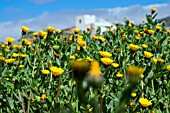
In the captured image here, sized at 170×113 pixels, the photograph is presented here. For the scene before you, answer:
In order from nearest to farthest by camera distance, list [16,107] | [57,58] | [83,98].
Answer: [83,98] → [16,107] → [57,58]

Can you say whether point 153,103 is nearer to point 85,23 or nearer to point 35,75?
point 35,75

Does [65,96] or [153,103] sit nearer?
[65,96]

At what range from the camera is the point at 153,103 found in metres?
2.54

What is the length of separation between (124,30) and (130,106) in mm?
3407

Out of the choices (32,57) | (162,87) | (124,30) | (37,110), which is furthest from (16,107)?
(124,30)

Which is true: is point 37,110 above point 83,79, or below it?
below

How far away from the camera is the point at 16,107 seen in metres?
2.23

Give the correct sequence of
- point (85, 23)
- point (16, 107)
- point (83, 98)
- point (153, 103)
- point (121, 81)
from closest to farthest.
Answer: point (83, 98), point (16, 107), point (153, 103), point (121, 81), point (85, 23)

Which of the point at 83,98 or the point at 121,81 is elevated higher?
the point at 83,98

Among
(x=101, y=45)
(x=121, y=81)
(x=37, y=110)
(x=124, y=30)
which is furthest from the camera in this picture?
(x=124, y=30)

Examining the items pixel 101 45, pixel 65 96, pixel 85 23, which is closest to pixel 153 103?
pixel 65 96

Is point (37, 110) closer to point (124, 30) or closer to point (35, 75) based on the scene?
point (35, 75)

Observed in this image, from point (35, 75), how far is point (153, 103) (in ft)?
3.28

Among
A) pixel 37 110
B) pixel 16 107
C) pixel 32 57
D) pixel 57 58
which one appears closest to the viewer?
pixel 37 110
